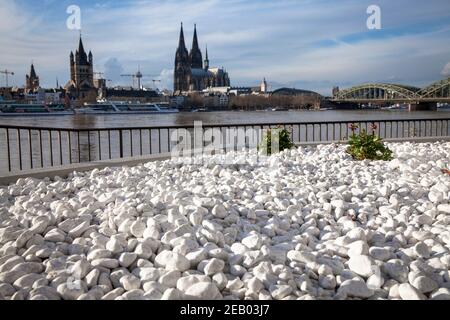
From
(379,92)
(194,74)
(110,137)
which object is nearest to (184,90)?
(194,74)

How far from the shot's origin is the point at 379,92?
4188 cm

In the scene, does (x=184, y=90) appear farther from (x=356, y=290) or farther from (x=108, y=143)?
(x=356, y=290)

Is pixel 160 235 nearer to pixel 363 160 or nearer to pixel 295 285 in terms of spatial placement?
pixel 295 285

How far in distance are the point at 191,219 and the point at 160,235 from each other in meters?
0.31

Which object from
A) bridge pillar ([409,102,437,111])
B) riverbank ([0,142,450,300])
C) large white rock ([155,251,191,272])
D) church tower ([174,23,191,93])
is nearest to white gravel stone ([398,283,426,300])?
riverbank ([0,142,450,300])

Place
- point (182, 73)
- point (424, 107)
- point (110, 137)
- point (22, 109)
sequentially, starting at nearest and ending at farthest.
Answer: point (110, 137)
point (424, 107)
point (22, 109)
point (182, 73)

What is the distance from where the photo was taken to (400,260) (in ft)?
7.47

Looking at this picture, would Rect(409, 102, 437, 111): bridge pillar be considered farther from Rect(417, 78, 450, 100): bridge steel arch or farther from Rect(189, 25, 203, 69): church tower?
Rect(189, 25, 203, 69): church tower

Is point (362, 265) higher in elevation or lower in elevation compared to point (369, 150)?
lower

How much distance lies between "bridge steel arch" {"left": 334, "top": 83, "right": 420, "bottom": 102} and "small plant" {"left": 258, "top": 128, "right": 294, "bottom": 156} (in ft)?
85.9

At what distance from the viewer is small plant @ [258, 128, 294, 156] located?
6.57m

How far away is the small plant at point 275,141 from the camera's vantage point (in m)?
6.57

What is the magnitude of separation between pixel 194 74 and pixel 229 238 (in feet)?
380
